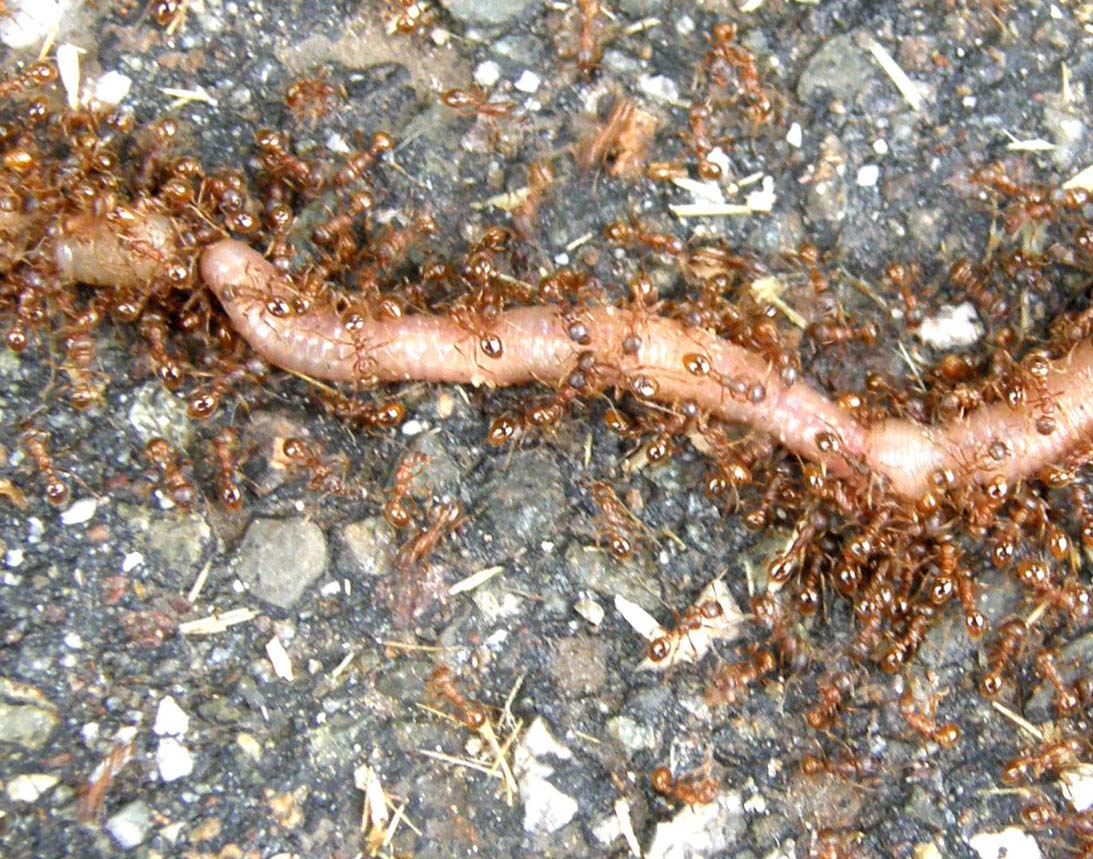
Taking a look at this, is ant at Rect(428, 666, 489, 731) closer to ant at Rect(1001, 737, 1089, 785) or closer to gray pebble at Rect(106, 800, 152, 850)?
gray pebble at Rect(106, 800, 152, 850)

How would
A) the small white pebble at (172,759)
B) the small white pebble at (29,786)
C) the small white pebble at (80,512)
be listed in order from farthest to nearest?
the small white pebble at (80,512), the small white pebble at (172,759), the small white pebble at (29,786)

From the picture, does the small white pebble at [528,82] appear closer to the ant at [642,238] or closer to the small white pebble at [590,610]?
the ant at [642,238]

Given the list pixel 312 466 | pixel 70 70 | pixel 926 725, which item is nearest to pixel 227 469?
pixel 312 466

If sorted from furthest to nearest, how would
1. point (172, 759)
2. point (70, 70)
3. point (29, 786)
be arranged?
point (70, 70)
point (172, 759)
point (29, 786)

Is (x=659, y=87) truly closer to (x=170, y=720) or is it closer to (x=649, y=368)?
(x=649, y=368)

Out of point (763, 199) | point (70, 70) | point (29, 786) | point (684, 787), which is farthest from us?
point (763, 199)

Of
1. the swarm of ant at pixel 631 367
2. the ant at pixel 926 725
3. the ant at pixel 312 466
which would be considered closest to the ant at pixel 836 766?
the swarm of ant at pixel 631 367
